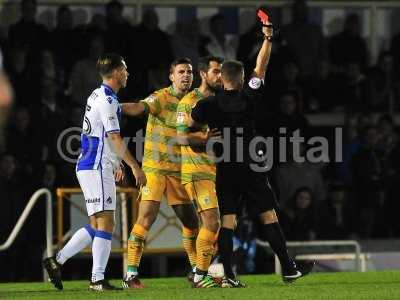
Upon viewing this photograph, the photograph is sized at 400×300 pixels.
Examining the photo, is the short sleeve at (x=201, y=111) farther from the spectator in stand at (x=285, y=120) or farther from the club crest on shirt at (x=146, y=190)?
the spectator in stand at (x=285, y=120)

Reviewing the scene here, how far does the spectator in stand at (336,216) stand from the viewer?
55.5 ft

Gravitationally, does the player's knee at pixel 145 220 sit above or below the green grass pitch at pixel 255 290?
above

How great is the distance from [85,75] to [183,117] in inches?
199

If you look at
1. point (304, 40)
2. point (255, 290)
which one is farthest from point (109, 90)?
point (304, 40)

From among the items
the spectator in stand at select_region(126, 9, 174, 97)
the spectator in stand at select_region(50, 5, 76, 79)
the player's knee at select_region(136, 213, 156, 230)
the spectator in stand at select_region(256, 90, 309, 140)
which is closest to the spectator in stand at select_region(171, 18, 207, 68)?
the spectator in stand at select_region(126, 9, 174, 97)

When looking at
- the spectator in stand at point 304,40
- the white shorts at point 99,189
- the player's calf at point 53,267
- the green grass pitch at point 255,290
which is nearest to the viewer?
the green grass pitch at point 255,290

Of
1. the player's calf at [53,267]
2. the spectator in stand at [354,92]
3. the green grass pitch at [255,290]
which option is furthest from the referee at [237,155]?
the spectator in stand at [354,92]

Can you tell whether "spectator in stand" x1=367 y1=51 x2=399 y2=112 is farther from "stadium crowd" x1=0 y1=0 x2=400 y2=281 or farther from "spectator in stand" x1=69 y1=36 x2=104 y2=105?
"spectator in stand" x1=69 y1=36 x2=104 y2=105

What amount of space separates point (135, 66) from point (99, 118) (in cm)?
577

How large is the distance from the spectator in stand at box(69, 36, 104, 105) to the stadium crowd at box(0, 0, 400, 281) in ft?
0.04

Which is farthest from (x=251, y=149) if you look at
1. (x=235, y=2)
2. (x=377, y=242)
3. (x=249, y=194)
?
(x=235, y=2)

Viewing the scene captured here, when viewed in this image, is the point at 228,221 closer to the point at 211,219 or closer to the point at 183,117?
the point at 211,219

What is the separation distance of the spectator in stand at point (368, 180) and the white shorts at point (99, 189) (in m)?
6.94

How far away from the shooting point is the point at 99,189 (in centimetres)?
1127
